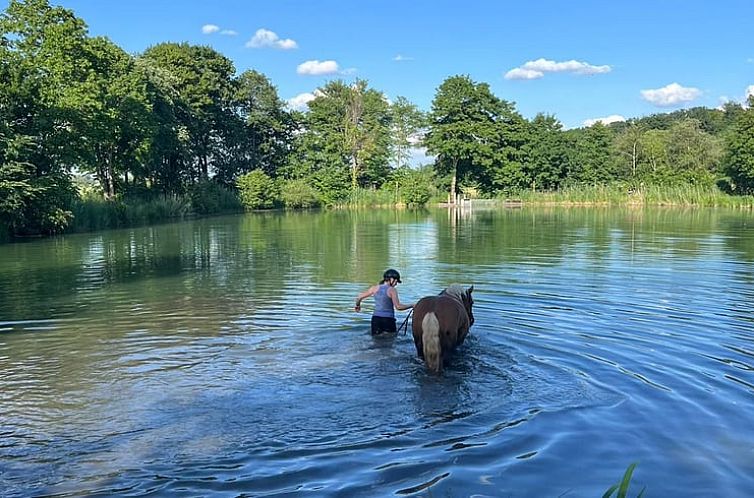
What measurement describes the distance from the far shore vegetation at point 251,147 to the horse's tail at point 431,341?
26672mm

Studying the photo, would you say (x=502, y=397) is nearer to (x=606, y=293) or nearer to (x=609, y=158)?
(x=606, y=293)

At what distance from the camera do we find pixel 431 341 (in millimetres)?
8664

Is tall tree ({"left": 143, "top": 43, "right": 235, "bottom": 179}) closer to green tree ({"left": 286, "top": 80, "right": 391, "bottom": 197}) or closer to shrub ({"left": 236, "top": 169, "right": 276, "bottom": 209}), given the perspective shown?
shrub ({"left": 236, "top": 169, "right": 276, "bottom": 209})

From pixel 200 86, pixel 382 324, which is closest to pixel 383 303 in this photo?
pixel 382 324

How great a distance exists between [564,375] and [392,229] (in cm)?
2926

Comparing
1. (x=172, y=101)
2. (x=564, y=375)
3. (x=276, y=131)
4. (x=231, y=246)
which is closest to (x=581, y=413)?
(x=564, y=375)

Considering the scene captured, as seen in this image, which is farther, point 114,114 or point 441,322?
point 114,114

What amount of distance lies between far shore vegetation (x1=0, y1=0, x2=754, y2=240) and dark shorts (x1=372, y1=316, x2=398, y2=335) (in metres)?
24.4

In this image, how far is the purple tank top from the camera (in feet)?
36.0

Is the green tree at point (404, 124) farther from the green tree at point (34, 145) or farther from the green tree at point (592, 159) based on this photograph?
the green tree at point (34, 145)

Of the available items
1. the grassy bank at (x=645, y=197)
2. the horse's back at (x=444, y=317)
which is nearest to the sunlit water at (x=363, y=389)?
the horse's back at (x=444, y=317)

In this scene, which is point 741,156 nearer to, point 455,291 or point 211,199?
point 211,199

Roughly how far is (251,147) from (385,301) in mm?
71201

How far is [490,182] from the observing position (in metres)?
86.2
